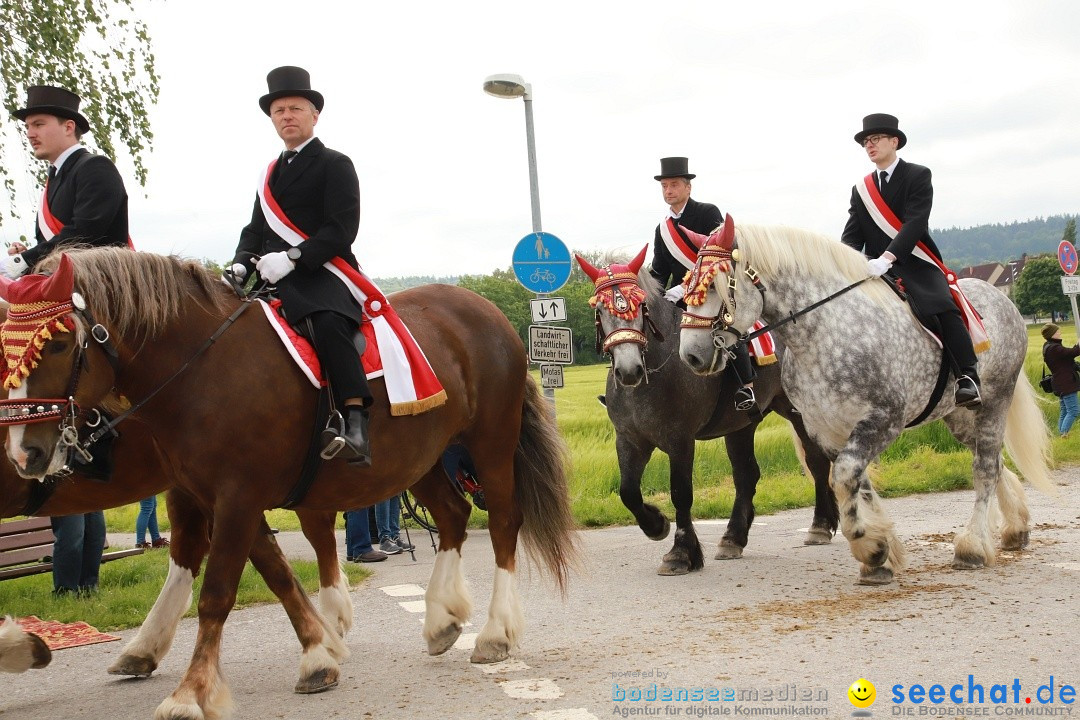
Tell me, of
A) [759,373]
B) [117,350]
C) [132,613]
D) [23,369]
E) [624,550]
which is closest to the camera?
[23,369]

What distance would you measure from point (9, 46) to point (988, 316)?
400 inches

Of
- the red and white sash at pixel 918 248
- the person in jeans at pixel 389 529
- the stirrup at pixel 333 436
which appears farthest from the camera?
the person in jeans at pixel 389 529

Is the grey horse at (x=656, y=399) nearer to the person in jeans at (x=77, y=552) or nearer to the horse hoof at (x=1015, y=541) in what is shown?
the horse hoof at (x=1015, y=541)

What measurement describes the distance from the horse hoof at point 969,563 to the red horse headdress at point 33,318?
6371mm

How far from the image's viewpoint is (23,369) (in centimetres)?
443

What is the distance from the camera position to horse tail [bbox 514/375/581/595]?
6676 millimetres

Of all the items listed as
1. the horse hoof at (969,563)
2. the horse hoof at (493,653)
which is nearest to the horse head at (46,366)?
the horse hoof at (493,653)

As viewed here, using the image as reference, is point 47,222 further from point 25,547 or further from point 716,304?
point 716,304

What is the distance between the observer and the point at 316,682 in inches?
216

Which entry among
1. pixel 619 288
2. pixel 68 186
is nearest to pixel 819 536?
pixel 619 288

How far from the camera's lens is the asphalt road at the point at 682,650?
16.2 ft

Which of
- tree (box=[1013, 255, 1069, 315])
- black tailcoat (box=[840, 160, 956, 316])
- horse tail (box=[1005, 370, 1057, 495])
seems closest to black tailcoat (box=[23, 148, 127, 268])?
black tailcoat (box=[840, 160, 956, 316])

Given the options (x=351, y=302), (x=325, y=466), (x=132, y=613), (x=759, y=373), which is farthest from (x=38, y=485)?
(x=759, y=373)

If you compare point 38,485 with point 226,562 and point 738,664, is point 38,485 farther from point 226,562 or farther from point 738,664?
point 738,664
